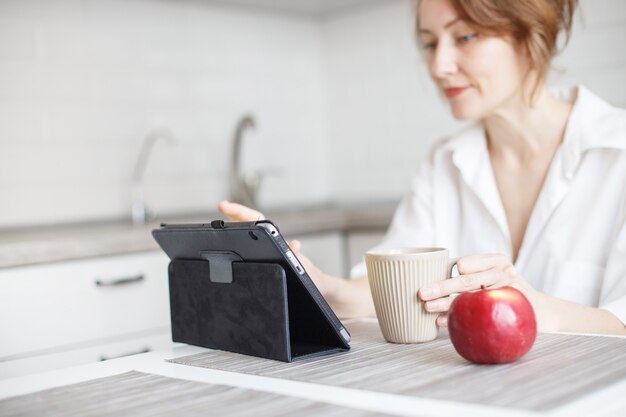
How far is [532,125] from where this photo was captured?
189 cm

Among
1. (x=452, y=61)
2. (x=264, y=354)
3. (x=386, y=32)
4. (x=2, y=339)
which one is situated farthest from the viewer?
(x=386, y=32)

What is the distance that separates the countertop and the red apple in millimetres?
1390

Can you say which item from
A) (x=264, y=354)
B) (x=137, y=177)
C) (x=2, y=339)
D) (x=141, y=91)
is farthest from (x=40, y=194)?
(x=264, y=354)

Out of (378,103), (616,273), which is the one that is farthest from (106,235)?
(378,103)

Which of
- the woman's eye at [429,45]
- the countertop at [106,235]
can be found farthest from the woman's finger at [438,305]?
the countertop at [106,235]

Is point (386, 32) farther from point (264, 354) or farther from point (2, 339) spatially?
point (264, 354)

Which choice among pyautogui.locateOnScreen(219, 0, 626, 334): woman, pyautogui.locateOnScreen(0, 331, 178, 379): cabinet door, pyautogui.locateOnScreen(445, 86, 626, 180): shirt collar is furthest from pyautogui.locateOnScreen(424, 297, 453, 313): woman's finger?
pyautogui.locateOnScreen(0, 331, 178, 379): cabinet door

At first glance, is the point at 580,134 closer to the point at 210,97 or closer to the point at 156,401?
the point at 156,401

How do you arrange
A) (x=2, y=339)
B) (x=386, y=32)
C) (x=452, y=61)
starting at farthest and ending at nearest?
(x=386, y=32) < (x=2, y=339) < (x=452, y=61)

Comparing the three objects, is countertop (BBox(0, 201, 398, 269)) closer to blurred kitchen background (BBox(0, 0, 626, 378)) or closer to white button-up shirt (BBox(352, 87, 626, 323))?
blurred kitchen background (BBox(0, 0, 626, 378))

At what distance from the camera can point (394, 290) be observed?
1113mm

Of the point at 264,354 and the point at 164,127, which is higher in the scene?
the point at 164,127

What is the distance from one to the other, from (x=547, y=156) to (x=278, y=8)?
5.92 ft

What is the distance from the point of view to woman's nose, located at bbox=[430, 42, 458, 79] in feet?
5.82
